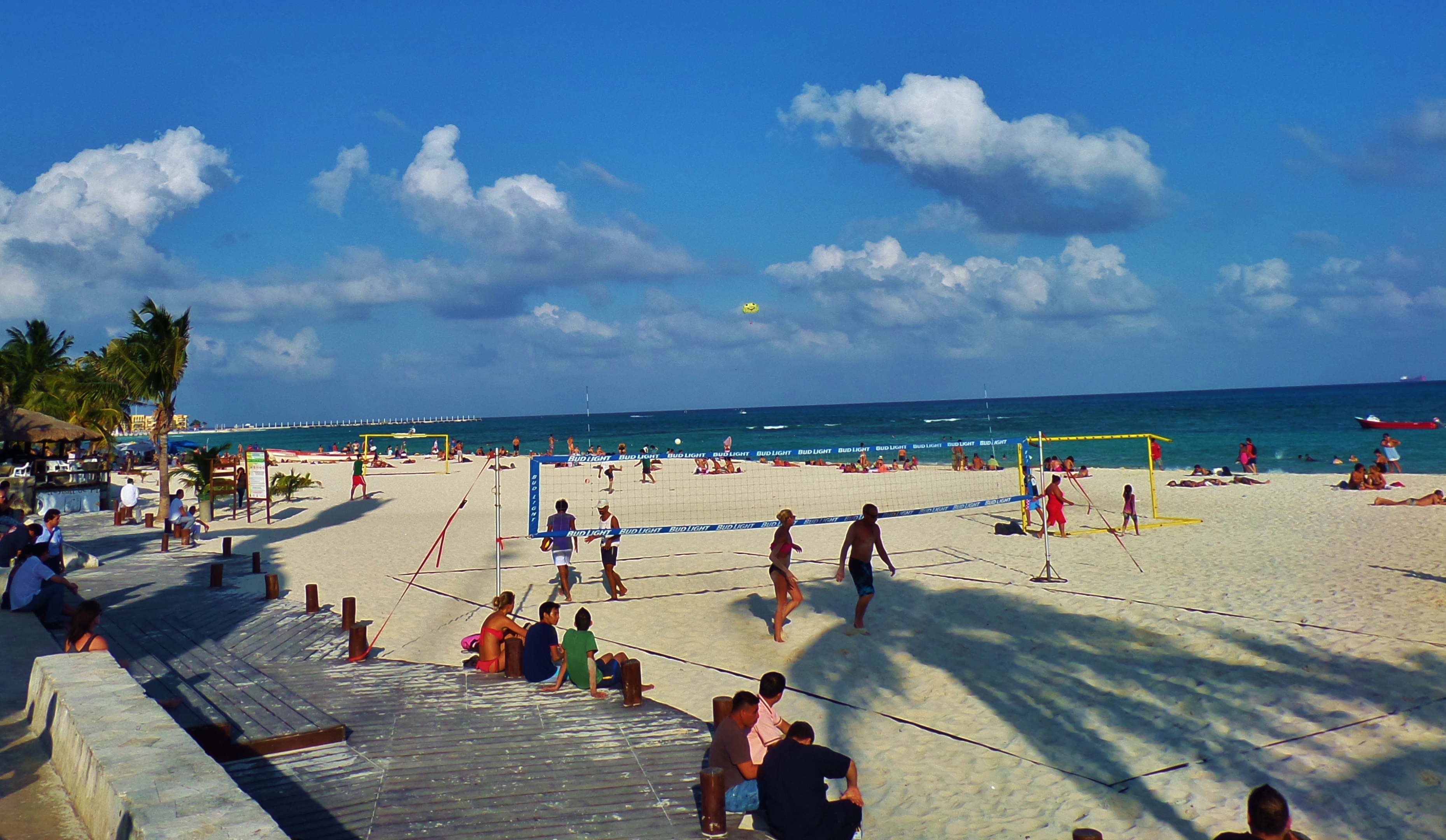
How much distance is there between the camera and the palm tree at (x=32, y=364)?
30.3 metres

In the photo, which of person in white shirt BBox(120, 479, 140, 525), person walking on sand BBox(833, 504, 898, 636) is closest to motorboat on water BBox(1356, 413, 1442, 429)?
person walking on sand BBox(833, 504, 898, 636)

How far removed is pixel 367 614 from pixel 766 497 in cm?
1625

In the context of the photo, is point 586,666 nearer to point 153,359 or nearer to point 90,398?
point 153,359

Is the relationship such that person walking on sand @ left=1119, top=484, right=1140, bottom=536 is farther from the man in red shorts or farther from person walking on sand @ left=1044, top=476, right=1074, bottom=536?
the man in red shorts

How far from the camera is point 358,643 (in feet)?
26.6

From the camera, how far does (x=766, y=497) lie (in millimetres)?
26359

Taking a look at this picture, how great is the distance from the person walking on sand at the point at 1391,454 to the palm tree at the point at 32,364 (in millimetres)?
42454

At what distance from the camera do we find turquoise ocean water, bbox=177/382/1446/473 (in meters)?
42.7

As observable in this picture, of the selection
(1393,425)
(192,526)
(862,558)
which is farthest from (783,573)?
(1393,425)

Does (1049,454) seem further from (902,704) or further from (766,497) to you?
(902,704)

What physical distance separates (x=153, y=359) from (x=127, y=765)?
823 inches

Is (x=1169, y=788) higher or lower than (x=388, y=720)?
lower

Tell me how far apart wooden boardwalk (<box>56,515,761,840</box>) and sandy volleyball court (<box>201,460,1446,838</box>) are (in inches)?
56.5

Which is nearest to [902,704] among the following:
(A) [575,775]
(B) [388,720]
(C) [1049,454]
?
(A) [575,775]
